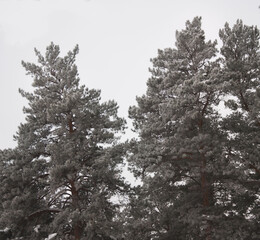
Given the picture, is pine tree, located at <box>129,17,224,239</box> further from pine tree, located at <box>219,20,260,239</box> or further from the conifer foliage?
pine tree, located at <box>219,20,260,239</box>

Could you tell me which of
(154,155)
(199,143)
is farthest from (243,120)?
(154,155)

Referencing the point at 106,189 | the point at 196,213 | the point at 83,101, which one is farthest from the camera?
the point at 83,101

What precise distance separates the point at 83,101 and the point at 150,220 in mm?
7126

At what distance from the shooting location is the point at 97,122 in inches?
630

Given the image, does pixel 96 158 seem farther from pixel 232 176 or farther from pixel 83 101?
pixel 232 176

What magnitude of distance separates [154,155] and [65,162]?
4.13 metres

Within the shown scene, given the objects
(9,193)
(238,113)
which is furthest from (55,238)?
(238,113)

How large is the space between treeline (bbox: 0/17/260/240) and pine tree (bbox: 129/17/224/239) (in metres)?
0.05

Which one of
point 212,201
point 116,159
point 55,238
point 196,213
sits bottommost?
point 55,238

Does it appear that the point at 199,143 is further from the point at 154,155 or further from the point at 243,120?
the point at 243,120

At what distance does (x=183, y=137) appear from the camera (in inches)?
566

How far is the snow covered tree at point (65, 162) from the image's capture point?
13.6 meters

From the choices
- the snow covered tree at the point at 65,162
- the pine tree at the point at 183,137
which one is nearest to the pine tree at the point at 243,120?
the pine tree at the point at 183,137

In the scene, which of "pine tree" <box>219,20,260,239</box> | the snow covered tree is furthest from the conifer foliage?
the snow covered tree
